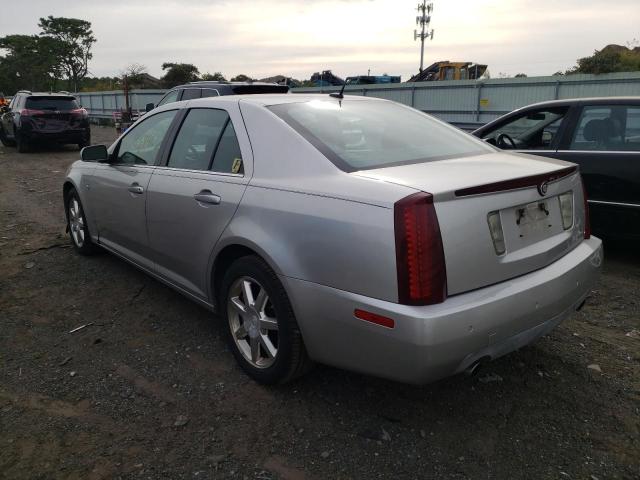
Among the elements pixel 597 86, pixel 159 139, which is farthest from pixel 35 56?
pixel 159 139

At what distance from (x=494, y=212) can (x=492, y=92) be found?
49.5 ft

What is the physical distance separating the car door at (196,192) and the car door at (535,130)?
10.7 ft

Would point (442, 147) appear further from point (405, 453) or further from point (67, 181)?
point (67, 181)

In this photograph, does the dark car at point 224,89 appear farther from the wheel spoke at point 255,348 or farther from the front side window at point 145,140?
the wheel spoke at point 255,348

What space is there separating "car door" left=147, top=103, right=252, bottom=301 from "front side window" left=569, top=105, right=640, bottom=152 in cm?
355

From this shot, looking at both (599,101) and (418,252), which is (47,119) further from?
(418,252)

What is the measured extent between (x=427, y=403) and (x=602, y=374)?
3.58 feet

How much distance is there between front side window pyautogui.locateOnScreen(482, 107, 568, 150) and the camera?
534cm

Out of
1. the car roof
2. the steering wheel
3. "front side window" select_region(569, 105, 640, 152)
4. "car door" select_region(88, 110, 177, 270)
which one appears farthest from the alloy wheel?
the car roof

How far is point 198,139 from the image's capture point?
3.52 metres

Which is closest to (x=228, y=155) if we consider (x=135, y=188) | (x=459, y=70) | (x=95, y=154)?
(x=135, y=188)

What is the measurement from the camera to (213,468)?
93.4 inches

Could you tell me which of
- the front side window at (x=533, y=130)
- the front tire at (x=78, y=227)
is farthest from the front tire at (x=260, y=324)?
the front side window at (x=533, y=130)

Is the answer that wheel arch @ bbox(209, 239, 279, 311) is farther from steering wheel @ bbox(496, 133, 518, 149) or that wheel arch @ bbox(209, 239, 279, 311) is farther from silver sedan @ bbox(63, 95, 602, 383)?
steering wheel @ bbox(496, 133, 518, 149)
